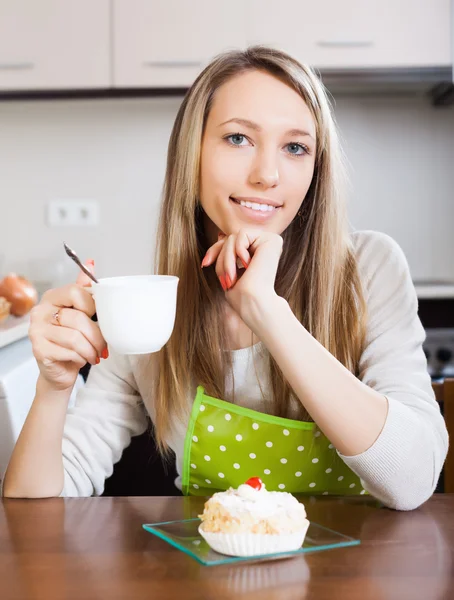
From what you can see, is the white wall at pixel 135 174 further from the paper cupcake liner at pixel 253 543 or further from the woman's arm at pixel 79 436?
the paper cupcake liner at pixel 253 543

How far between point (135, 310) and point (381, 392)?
1.39ft

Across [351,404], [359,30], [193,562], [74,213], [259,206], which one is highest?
[359,30]

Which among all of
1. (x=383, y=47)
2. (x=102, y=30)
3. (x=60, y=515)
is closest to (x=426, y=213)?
(x=383, y=47)

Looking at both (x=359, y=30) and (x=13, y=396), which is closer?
(x=13, y=396)

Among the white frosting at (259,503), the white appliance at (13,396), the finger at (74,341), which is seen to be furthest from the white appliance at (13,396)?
the white frosting at (259,503)

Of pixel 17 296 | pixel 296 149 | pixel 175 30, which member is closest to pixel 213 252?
pixel 296 149

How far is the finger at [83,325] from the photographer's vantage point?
965 millimetres

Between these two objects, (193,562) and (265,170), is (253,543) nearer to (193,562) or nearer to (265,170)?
(193,562)

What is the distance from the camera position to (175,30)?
269cm

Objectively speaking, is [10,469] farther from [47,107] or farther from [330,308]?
[47,107]

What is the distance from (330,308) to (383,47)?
67.3 inches

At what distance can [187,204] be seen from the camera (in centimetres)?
129

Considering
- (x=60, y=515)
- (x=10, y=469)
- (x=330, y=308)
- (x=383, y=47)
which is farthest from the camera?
(x=383, y=47)

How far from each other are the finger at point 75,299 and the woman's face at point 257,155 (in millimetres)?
334
